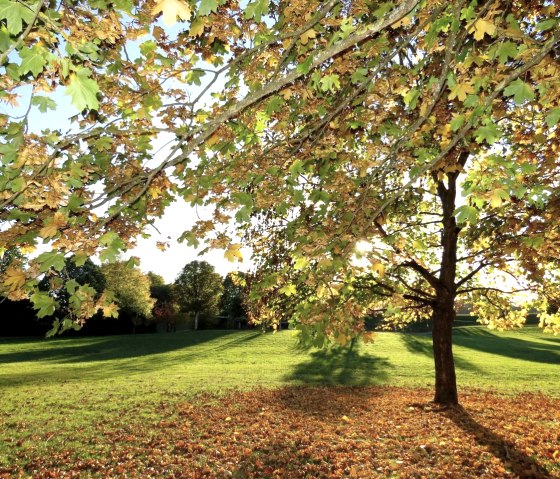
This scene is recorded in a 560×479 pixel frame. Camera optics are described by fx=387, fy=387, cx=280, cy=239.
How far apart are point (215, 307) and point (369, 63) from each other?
56.7 meters

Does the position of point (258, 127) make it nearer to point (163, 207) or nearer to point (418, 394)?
point (163, 207)

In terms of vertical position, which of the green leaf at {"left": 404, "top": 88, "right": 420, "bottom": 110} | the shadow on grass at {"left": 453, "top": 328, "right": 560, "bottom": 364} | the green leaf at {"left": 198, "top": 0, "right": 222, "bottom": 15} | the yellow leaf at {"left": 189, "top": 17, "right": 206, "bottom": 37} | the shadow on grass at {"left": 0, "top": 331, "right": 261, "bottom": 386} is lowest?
the shadow on grass at {"left": 0, "top": 331, "right": 261, "bottom": 386}

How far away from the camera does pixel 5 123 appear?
12.5 ft

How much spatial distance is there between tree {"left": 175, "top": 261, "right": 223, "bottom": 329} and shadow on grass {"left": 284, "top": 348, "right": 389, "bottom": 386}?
110 feet

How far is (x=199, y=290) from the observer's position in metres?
58.8

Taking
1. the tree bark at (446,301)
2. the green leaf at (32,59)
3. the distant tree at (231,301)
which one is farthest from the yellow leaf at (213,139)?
the distant tree at (231,301)

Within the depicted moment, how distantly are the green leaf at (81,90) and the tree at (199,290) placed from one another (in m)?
57.7

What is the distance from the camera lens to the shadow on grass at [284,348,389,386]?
18.5m

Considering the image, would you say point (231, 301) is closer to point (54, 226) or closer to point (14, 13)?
point (54, 226)

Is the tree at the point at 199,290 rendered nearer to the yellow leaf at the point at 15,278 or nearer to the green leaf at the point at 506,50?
the yellow leaf at the point at 15,278

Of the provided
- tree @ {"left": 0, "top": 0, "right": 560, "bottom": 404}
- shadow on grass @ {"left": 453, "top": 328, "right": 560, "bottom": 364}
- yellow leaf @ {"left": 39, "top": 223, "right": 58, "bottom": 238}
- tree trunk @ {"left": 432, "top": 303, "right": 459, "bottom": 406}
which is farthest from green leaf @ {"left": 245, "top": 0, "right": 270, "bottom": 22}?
shadow on grass @ {"left": 453, "top": 328, "right": 560, "bottom": 364}

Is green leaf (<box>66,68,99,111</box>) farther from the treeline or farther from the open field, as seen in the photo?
the treeline

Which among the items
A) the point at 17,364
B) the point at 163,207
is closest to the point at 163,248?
the point at 163,207

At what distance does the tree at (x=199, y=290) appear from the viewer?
5866 centimetres
